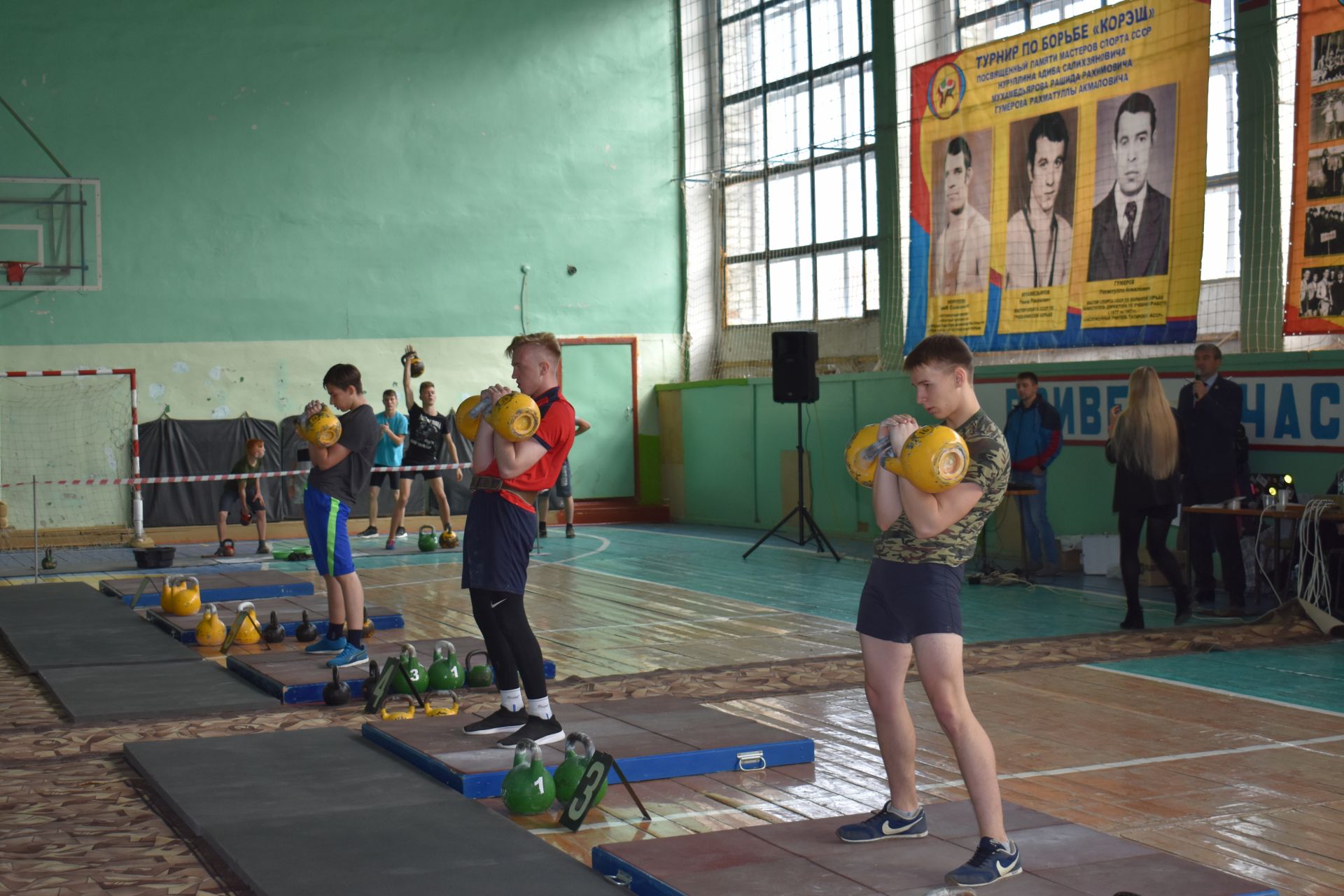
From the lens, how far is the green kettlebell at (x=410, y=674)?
638cm

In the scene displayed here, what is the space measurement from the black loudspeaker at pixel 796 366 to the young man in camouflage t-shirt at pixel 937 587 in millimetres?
8942

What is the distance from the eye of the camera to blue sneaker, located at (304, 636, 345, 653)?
7.55 meters

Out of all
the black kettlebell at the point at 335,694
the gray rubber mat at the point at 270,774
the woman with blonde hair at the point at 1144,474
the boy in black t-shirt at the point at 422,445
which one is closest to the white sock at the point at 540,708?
the gray rubber mat at the point at 270,774

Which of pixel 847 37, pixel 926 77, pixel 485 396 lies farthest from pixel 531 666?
pixel 847 37

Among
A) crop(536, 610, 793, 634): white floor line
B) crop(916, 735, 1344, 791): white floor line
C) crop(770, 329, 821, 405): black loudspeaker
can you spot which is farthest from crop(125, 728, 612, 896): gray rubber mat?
crop(770, 329, 821, 405): black loudspeaker

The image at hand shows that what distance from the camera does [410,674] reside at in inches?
253

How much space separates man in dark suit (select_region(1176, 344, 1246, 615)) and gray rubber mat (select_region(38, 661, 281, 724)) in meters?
6.13

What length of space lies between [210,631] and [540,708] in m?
3.59

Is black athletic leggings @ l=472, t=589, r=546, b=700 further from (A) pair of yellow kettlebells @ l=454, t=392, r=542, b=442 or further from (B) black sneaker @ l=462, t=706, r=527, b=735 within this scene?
(A) pair of yellow kettlebells @ l=454, t=392, r=542, b=442

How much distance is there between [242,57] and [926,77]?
7915 mm

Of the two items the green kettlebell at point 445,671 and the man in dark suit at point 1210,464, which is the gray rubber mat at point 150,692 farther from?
the man in dark suit at point 1210,464

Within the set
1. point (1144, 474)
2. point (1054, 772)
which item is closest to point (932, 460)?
point (1054, 772)

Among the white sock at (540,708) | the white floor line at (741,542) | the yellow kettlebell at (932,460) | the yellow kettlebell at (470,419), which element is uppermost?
the yellow kettlebell at (470,419)

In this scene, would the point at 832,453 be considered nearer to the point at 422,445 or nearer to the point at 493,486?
the point at 422,445
